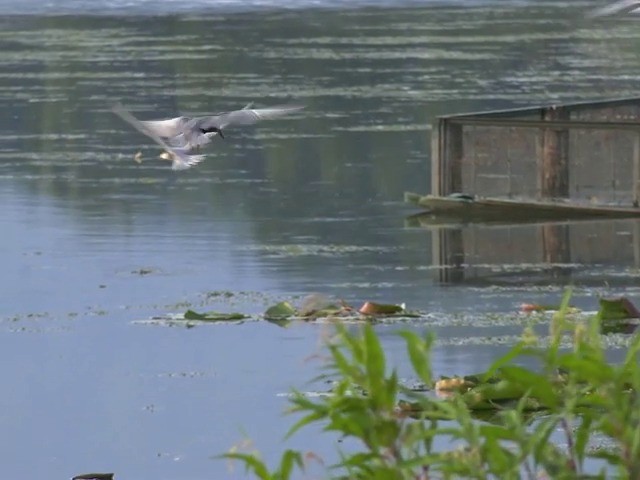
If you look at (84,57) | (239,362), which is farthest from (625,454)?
(84,57)

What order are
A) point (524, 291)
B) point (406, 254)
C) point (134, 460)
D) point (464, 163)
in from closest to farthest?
point (134, 460), point (524, 291), point (406, 254), point (464, 163)

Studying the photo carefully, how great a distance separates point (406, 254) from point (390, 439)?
43.8 feet

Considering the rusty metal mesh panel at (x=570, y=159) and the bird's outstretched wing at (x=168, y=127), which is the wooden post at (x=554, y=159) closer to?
the rusty metal mesh panel at (x=570, y=159)

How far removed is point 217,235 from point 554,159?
316 cm

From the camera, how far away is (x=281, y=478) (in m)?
4.86

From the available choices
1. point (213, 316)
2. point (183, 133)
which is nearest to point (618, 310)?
point (213, 316)

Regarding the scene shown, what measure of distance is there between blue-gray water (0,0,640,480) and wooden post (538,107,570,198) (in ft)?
2.35

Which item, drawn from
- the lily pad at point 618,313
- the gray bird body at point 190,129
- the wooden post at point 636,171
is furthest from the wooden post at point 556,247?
the gray bird body at point 190,129

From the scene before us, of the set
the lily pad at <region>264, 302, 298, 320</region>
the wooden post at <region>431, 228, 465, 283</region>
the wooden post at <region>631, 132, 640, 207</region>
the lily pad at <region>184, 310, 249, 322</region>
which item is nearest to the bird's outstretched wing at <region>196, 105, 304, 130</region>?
the lily pad at <region>264, 302, 298, 320</region>

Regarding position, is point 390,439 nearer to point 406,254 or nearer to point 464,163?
point 406,254

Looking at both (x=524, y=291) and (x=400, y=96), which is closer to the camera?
(x=524, y=291)

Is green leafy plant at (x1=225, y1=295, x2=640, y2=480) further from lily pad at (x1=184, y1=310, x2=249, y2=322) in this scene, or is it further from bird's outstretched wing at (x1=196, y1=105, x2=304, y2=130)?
lily pad at (x1=184, y1=310, x2=249, y2=322)

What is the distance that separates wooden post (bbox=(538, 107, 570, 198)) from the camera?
744 inches

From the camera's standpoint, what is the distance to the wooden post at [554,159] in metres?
18.9
